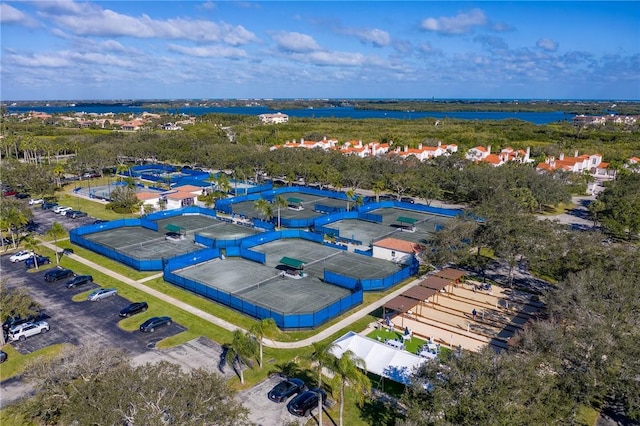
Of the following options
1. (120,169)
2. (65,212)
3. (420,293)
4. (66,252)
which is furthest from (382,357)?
(120,169)

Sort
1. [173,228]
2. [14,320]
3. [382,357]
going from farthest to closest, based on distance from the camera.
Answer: [173,228]
[14,320]
[382,357]

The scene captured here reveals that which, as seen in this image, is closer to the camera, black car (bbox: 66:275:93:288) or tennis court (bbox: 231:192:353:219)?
black car (bbox: 66:275:93:288)

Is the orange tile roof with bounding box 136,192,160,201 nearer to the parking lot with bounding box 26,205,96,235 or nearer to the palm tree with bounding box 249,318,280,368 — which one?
the parking lot with bounding box 26,205,96,235

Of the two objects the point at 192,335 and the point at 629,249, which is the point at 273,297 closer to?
the point at 192,335

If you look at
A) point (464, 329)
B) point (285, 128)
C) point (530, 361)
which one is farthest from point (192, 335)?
point (285, 128)

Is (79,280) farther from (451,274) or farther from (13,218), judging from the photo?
(451,274)

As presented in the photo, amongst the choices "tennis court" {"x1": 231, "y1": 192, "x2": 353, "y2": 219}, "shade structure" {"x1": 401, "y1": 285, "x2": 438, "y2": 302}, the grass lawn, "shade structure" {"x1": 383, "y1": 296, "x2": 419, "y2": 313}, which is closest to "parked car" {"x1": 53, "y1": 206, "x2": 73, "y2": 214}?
the grass lawn
